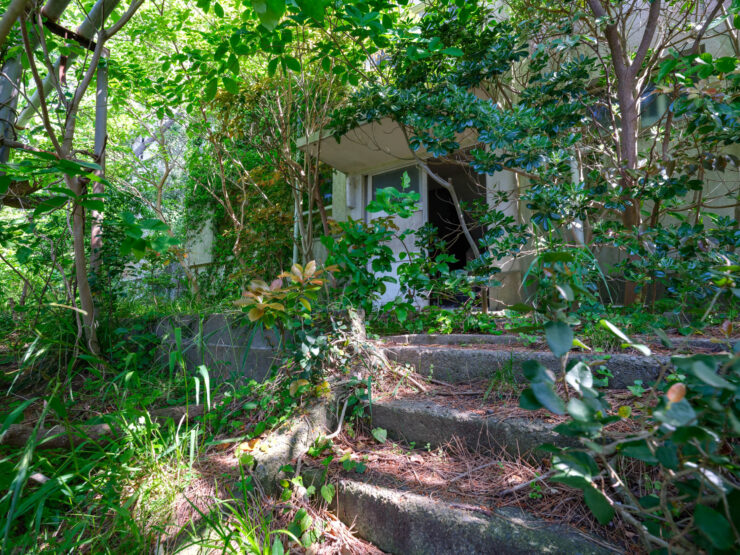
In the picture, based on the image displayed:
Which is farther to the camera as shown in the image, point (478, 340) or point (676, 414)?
point (478, 340)

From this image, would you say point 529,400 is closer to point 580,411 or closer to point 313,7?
point 580,411

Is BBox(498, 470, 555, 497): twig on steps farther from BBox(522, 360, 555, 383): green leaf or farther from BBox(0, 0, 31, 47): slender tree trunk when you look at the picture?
BBox(0, 0, 31, 47): slender tree trunk

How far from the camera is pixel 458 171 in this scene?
6.82 meters

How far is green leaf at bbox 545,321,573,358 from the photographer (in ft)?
2.92

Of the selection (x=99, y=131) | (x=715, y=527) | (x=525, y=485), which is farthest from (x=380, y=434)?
(x=99, y=131)

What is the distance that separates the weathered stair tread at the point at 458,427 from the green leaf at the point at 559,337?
62cm

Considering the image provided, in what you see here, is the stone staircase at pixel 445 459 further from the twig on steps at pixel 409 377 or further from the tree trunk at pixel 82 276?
the tree trunk at pixel 82 276

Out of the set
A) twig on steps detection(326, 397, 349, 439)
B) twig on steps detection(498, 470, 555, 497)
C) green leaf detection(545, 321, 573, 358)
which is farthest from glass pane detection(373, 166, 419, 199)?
green leaf detection(545, 321, 573, 358)

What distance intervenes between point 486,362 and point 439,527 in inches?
37.6

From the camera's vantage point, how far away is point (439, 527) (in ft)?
3.90

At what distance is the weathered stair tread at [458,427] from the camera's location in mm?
1411

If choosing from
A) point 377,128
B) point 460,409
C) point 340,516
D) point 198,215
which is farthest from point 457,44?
point 198,215

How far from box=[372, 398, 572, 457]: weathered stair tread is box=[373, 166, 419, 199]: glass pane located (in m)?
3.94

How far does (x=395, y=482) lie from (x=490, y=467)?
36cm
